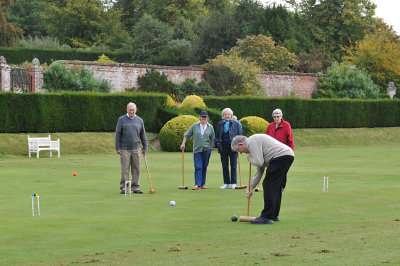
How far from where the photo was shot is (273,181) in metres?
11.2

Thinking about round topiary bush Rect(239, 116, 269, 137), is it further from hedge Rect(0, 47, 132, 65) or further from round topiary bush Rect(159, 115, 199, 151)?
hedge Rect(0, 47, 132, 65)

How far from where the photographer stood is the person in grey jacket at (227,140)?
17.8 m

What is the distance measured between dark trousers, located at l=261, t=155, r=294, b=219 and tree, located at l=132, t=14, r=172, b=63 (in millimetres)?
62960

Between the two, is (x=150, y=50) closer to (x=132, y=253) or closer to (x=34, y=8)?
(x=34, y=8)

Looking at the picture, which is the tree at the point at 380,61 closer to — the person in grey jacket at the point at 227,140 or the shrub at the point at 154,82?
the shrub at the point at 154,82

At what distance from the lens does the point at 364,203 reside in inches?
547

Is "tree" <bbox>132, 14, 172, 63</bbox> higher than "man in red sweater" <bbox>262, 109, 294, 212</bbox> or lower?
higher

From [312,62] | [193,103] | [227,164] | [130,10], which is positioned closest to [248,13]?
[312,62]

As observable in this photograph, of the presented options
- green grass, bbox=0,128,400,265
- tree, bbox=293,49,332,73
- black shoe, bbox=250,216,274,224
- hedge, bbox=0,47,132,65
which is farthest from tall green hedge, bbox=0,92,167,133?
tree, bbox=293,49,332,73

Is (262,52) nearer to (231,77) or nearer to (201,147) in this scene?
(231,77)

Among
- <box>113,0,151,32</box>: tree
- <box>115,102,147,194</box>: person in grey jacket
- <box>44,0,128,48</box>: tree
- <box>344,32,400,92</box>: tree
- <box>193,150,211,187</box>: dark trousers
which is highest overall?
<box>113,0,151,32</box>: tree

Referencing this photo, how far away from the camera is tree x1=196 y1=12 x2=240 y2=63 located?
72.3 meters

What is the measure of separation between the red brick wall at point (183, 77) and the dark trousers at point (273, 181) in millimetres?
40155

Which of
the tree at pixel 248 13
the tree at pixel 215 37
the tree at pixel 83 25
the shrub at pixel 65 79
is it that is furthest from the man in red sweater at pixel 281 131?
the tree at pixel 83 25
